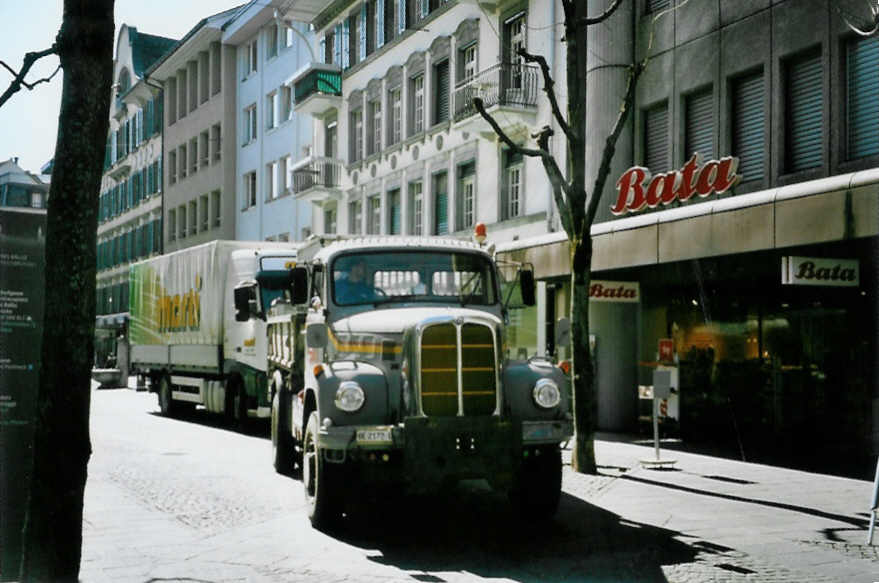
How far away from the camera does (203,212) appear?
53.6m

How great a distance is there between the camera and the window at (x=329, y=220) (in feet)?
126

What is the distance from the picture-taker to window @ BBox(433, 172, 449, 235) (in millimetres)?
30375

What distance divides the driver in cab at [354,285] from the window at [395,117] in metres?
22.3

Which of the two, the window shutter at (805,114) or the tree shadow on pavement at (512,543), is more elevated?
the window shutter at (805,114)

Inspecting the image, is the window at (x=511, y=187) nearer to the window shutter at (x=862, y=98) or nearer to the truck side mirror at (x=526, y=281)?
the window shutter at (x=862, y=98)

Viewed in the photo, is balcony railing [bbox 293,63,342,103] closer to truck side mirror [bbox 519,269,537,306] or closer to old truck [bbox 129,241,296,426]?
old truck [bbox 129,241,296,426]

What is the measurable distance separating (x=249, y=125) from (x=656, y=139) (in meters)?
30.2

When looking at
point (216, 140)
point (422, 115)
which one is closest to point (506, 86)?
point (422, 115)

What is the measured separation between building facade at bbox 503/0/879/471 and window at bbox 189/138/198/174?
34.7 meters

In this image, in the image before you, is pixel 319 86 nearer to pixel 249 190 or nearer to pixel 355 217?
pixel 355 217

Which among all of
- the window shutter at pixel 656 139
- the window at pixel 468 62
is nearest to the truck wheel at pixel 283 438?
the window shutter at pixel 656 139

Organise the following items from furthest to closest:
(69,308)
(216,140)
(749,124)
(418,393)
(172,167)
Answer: (172,167) < (216,140) < (749,124) < (418,393) < (69,308)

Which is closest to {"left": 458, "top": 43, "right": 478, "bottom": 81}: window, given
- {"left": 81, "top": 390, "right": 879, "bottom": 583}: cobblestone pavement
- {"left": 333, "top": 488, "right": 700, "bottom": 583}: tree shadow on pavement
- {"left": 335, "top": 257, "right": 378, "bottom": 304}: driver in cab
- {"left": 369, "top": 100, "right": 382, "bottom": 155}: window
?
{"left": 369, "top": 100, "right": 382, "bottom": 155}: window

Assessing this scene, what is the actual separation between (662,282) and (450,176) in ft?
31.2
